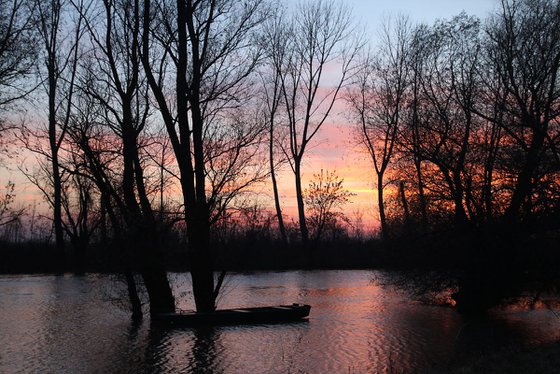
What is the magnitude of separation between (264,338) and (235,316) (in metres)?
2.86

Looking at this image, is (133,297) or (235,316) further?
(133,297)

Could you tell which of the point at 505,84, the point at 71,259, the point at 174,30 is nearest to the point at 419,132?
the point at 505,84

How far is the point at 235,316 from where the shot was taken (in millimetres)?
23516

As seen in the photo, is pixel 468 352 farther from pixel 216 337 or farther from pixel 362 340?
pixel 216 337

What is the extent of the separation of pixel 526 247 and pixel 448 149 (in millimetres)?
6079

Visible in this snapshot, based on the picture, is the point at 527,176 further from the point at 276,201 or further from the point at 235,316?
the point at 276,201

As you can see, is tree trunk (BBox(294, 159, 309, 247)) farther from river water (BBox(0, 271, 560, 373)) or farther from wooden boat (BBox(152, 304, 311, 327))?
wooden boat (BBox(152, 304, 311, 327))

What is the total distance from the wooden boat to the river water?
528 mm

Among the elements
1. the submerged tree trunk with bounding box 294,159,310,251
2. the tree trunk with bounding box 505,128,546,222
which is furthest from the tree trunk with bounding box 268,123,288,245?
the tree trunk with bounding box 505,128,546,222

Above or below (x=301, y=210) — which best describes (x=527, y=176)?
below

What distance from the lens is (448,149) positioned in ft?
89.6

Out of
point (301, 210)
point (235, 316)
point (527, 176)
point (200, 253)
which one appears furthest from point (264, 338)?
point (301, 210)

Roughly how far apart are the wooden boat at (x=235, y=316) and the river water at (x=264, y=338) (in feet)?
1.73

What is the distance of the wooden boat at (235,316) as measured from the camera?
22.7 m
